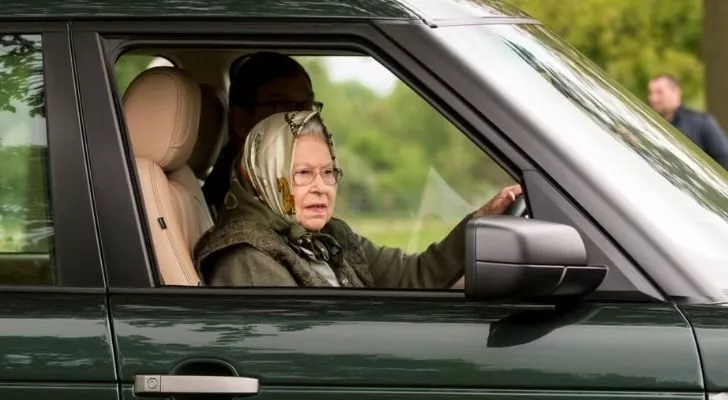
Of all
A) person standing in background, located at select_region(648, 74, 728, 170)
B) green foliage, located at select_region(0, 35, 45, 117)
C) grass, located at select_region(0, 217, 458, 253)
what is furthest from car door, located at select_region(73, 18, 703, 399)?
person standing in background, located at select_region(648, 74, 728, 170)

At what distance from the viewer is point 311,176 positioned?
Result: 3.53m

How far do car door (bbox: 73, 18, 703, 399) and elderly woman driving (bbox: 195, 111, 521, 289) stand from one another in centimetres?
37

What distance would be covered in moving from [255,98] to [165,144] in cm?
95

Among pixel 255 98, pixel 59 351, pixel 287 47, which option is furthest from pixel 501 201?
pixel 59 351

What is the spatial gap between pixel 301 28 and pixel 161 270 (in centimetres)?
58

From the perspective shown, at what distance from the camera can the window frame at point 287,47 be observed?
2.94 m

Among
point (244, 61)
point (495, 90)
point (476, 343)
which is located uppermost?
point (244, 61)

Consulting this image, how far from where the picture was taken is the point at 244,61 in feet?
15.2

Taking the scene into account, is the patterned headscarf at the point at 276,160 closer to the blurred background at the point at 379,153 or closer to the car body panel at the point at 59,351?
the blurred background at the point at 379,153

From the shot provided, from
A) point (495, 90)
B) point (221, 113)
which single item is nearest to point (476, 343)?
point (495, 90)

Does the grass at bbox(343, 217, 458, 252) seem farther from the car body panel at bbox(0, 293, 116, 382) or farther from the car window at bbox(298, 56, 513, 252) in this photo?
the car body panel at bbox(0, 293, 116, 382)

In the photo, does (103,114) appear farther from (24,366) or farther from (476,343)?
(476,343)

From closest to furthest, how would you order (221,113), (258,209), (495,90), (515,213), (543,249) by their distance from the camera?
(543,249)
(495,90)
(258,209)
(515,213)
(221,113)

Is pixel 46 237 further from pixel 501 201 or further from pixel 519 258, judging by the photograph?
pixel 501 201
